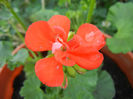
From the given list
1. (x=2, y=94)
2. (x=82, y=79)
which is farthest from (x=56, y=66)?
(x=2, y=94)

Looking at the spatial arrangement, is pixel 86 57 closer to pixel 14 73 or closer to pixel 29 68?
pixel 29 68

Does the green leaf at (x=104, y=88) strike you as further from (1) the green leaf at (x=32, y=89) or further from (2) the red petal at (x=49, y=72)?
(2) the red petal at (x=49, y=72)

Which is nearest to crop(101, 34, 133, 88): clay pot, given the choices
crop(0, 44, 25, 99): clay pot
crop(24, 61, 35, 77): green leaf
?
crop(24, 61, 35, 77): green leaf

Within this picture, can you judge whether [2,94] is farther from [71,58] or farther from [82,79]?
[71,58]

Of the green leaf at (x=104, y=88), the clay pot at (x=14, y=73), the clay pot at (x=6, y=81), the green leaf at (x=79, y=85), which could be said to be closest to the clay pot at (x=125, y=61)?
the clay pot at (x=14, y=73)

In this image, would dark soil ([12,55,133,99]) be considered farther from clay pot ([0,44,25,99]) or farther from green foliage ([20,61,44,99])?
green foliage ([20,61,44,99])

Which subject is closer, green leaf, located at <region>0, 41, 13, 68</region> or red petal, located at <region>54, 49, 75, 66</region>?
red petal, located at <region>54, 49, 75, 66</region>

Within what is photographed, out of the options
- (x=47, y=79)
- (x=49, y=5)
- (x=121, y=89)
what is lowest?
(x=121, y=89)
